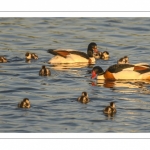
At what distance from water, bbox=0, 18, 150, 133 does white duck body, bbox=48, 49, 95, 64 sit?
14.1 inches

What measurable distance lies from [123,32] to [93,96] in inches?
287

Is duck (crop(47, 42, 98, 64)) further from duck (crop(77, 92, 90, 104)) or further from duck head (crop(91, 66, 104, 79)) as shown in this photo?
duck (crop(77, 92, 90, 104))

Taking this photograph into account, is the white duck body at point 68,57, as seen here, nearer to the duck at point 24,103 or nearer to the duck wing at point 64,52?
the duck wing at point 64,52

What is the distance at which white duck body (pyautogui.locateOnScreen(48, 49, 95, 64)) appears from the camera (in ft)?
82.8

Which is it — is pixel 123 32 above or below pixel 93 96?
above

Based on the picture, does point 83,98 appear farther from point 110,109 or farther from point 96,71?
point 96,71

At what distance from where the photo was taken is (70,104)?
66.8ft

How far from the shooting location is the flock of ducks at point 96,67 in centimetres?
2052

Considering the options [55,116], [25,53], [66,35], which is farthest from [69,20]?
[55,116]

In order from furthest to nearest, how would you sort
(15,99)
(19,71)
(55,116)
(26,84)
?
(19,71)
(26,84)
(15,99)
(55,116)

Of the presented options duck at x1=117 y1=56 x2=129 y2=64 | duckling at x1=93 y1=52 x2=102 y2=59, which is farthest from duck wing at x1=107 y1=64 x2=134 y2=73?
duckling at x1=93 y1=52 x2=102 y2=59

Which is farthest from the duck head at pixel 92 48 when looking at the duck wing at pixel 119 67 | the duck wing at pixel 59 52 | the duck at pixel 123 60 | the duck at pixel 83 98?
the duck at pixel 83 98

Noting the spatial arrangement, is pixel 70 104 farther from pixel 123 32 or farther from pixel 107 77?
pixel 123 32

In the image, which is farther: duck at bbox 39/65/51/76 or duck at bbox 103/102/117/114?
duck at bbox 39/65/51/76
